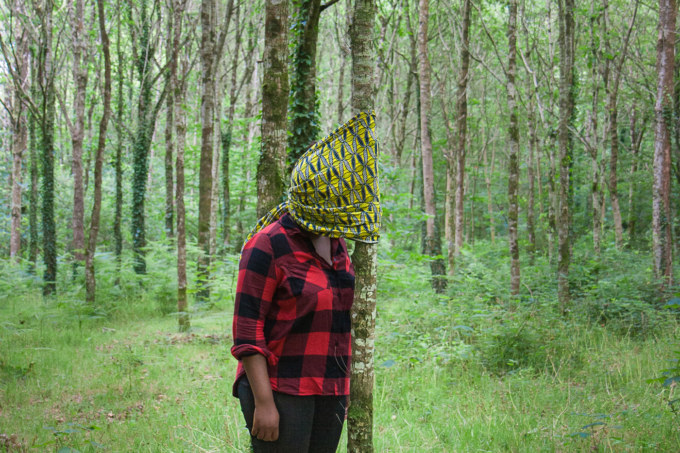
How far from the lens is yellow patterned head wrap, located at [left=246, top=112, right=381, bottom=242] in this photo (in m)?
2.07

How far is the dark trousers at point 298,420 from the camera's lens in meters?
2.07

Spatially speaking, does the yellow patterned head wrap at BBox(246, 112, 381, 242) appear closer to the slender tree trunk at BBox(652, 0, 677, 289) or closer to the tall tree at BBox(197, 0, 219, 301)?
the tall tree at BBox(197, 0, 219, 301)

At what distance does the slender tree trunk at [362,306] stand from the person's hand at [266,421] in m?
0.63

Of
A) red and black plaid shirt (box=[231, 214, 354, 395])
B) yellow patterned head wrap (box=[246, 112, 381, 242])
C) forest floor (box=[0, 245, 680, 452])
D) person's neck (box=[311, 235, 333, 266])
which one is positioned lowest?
forest floor (box=[0, 245, 680, 452])

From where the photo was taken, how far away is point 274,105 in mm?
Result: 3918

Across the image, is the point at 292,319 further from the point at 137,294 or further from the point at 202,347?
the point at 137,294

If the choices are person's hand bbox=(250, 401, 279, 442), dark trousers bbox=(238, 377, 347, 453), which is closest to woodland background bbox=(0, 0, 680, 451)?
dark trousers bbox=(238, 377, 347, 453)

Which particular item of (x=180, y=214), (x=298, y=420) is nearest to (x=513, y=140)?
(x=180, y=214)

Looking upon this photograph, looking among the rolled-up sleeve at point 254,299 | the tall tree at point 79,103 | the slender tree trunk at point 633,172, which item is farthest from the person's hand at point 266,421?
the slender tree trunk at point 633,172

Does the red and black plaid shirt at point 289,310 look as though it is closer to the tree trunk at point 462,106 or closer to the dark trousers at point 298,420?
the dark trousers at point 298,420

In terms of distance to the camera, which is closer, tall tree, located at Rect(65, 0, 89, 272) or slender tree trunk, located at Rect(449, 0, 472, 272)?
tall tree, located at Rect(65, 0, 89, 272)

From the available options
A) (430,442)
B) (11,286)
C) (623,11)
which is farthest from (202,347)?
(623,11)

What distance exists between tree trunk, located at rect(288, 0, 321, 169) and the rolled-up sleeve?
375 centimetres

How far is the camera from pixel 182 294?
795 centimetres
